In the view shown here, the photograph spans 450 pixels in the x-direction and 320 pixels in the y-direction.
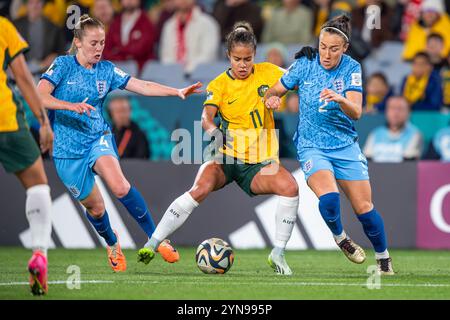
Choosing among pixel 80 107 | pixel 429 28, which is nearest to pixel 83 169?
pixel 80 107

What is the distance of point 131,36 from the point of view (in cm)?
1622

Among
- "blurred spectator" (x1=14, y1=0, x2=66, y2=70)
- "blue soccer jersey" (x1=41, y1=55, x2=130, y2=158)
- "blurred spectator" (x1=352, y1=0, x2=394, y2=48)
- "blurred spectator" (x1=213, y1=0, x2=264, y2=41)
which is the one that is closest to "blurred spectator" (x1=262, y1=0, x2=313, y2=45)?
"blurred spectator" (x1=213, y1=0, x2=264, y2=41)

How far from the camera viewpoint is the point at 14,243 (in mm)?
13078

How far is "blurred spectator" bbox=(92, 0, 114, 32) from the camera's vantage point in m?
16.3

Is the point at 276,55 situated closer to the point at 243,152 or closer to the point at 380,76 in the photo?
the point at 380,76

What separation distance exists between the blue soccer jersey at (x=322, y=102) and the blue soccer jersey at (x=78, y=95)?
165 centimetres

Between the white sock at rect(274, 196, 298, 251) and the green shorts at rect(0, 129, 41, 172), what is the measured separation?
2.66m

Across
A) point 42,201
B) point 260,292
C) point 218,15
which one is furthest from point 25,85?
point 218,15

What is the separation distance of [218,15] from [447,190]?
551 cm

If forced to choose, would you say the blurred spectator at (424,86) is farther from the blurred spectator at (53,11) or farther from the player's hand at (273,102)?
the player's hand at (273,102)

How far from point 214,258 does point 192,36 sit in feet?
23.5

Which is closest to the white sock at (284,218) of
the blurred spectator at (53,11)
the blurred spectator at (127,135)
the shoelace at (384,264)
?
the shoelace at (384,264)

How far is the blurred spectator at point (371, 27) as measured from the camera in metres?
15.9

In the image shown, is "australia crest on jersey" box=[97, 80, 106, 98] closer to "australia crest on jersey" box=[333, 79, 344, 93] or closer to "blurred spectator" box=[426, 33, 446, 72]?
"australia crest on jersey" box=[333, 79, 344, 93]
